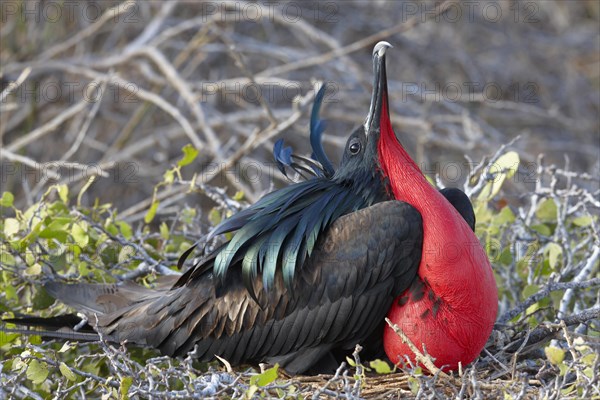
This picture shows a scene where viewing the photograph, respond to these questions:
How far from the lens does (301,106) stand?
3.74m

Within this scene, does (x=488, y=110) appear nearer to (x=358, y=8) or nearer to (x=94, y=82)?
(x=358, y=8)

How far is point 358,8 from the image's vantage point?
5.62 metres

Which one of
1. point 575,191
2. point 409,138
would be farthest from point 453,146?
point 575,191

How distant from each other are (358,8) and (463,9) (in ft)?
2.49

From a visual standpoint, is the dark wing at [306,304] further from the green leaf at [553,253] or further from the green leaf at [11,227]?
the green leaf at [553,253]

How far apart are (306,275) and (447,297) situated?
393 mm

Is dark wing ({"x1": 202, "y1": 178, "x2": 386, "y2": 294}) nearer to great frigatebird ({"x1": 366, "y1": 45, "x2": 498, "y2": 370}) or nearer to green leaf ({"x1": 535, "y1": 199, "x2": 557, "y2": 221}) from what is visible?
great frigatebird ({"x1": 366, "y1": 45, "x2": 498, "y2": 370})

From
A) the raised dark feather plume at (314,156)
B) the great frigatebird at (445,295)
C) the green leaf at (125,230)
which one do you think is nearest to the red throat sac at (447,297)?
the great frigatebird at (445,295)

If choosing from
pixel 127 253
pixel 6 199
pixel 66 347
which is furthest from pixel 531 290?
pixel 6 199

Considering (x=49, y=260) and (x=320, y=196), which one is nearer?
(x=320, y=196)

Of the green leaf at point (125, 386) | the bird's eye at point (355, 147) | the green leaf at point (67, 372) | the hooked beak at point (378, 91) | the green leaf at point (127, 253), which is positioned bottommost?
the green leaf at point (67, 372)

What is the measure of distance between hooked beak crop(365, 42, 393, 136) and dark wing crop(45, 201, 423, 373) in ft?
0.88

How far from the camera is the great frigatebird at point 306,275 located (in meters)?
2.78

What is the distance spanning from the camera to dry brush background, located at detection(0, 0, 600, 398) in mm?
3359
